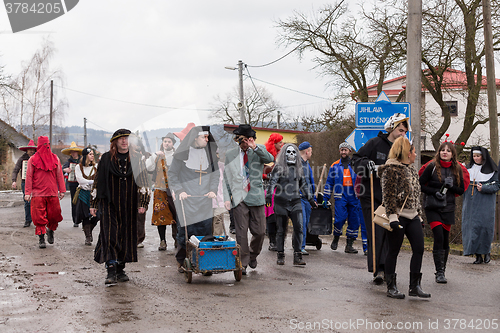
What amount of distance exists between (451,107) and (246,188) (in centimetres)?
3453

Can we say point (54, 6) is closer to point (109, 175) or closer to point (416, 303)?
point (109, 175)

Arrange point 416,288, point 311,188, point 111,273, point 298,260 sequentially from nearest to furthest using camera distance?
point 416,288, point 111,273, point 298,260, point 311,188

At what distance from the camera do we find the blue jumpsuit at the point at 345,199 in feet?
32.2

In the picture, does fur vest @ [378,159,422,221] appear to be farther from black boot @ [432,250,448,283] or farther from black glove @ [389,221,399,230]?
black boot @ [432,250,448,283]

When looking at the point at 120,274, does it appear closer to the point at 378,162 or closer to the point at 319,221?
the point at 378,162

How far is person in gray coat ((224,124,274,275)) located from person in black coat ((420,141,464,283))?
2288 mm

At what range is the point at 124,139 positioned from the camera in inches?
276

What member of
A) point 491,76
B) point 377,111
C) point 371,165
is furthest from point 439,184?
point 491,76

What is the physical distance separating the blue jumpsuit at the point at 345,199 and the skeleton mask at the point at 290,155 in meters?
1.79

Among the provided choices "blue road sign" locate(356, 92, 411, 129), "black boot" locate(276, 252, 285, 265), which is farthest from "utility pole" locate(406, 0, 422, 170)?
"black boot" locate(276, 252, 285, 265)

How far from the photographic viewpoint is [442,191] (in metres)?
7.24

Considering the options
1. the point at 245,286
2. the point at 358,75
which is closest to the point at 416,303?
the point at 245,286

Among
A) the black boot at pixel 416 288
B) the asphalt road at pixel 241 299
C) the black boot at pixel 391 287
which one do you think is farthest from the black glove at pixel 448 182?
the black boot at pixel 391 287

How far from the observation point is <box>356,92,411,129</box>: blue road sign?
34.0 feet
